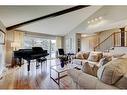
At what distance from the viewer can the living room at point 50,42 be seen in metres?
3.78

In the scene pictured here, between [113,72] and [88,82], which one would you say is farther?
[88,82]

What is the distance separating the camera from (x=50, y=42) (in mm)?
7938

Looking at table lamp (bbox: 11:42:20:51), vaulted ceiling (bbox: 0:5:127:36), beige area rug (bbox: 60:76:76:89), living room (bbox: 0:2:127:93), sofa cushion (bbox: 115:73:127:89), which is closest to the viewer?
sofa cushion (bbox: 115:73:127:89)

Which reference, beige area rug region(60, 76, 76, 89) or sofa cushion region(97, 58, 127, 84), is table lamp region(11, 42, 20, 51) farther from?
sofa cushion region(97, 58, 127, 84)

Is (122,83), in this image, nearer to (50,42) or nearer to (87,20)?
(87,20)

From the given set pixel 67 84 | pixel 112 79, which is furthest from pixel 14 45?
pixel 112 79

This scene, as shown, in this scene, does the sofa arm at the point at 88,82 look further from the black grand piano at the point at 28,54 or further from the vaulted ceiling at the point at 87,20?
the vaulted ceiling at the point at 87,20

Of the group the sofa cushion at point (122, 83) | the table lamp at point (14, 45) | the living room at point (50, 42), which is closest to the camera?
the sofa cushion at point (122, 83)

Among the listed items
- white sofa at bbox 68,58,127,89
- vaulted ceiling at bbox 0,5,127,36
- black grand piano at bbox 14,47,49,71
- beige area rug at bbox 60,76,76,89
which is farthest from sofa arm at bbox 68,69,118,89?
vaulted ceiling at bbox 0,5,127,36

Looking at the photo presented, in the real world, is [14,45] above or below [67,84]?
above

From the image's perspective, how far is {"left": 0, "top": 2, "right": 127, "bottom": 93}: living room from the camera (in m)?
3.78

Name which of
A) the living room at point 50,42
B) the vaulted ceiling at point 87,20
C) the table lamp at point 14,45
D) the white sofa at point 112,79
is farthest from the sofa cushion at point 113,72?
the table lamp at point 14,45

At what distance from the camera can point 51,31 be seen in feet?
25.3

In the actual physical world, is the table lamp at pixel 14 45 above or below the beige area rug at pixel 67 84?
above
